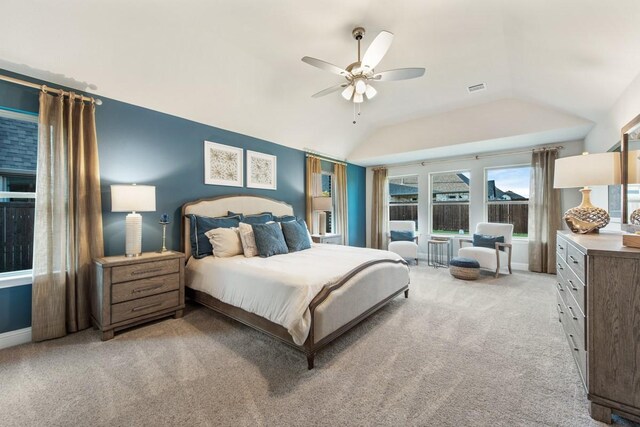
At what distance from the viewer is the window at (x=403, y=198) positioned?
6.62 m

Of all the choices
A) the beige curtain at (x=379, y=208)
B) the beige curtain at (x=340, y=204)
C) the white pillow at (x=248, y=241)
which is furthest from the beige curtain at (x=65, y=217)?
the beige curtain at (x=379, y=208)

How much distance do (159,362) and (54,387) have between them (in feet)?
2.00

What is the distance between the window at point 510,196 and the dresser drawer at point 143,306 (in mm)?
6020

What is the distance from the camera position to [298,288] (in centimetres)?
202

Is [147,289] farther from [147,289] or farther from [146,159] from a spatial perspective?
[146,159]

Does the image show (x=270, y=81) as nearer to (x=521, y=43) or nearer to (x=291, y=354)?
(x=521, y=43)

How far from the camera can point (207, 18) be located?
2494 mm

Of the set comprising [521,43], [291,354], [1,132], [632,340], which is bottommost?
[291,354]

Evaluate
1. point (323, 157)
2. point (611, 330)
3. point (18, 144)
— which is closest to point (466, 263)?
point (611, 330)

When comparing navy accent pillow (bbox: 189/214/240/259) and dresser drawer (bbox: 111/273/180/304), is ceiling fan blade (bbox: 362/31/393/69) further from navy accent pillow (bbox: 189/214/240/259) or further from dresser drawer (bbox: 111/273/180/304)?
dresser drawer (bbox: 111/273/180/304)

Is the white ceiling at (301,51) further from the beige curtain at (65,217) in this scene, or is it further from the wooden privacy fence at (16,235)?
the wooden privacy fence at (16,235)

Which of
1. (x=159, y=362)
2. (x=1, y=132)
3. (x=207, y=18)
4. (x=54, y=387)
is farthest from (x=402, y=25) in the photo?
(x=54, y=387)

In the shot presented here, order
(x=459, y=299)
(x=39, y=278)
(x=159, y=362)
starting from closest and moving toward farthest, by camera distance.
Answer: (x=159, y=362)
(x=39, y=278)
(x=459, y=299)

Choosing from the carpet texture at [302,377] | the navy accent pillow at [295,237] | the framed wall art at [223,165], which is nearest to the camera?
the carpet texture at [302,377]
